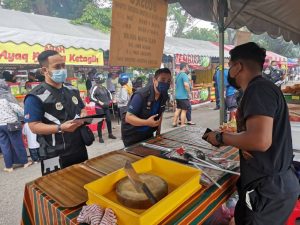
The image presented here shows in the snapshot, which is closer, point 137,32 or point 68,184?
point 68,184

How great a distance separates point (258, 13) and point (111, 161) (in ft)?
11.8

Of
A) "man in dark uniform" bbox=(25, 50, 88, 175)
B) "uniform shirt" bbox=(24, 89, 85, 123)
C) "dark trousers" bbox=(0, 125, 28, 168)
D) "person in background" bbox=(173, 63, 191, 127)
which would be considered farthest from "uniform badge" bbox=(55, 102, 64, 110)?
"person in background" bbox=(173, 63, 191, 127)

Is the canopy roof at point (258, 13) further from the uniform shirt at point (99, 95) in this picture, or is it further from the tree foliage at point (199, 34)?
the tree foliage at point (199, 34)

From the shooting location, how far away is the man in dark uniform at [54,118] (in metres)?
2.07

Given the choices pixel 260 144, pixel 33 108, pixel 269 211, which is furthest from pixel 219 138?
pixel 33 108

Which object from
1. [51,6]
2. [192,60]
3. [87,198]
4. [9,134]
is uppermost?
[51,6]

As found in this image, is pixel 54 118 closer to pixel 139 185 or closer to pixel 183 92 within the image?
pixel 139 185

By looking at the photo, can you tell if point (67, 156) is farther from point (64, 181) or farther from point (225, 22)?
point (225, 22)

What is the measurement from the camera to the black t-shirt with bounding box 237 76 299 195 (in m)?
1.32

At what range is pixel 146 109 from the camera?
2.62m

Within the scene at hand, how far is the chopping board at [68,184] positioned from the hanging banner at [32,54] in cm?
428

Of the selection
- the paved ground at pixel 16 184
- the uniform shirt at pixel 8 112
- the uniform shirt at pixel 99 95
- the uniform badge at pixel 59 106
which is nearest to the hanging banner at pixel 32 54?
the uniform shirt at pixel 99 95

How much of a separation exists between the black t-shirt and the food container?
0.35 meters

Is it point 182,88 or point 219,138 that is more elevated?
point 182,88
